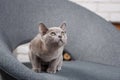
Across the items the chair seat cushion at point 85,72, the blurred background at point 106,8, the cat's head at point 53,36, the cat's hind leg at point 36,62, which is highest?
the blurred background at point 106,8

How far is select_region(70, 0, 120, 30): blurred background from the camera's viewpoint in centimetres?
219

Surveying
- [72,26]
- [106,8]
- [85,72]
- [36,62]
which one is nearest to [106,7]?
[106,8]

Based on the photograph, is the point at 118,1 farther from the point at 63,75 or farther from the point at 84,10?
the point at 63,75

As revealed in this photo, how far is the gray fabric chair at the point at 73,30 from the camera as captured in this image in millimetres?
1646

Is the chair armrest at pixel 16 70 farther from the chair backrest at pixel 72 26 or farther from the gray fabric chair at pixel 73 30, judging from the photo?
the chair backrest at pixel 72 26

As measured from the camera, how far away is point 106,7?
7.23 ft

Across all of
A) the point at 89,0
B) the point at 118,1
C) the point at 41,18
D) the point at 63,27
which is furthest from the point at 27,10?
the point at 118,1

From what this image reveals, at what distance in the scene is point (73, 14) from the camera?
1.88 meters

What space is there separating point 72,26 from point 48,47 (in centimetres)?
53

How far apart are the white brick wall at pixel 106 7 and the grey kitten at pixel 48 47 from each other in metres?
0.81

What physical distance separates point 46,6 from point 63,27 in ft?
1.48

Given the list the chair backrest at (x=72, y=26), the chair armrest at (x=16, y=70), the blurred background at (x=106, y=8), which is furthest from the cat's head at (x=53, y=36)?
the blurred background at (x=106, y=8)

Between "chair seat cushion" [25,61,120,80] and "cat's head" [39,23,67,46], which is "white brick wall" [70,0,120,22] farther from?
"cat's head" [39,23,67,46]

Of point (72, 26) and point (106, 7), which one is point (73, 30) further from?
point (106, 7)
